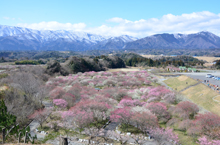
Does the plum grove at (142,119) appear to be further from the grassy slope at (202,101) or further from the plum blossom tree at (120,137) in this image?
the grassy slope at (202,101)

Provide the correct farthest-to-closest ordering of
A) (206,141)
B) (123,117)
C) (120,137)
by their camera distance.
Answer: (123,117) < (120,137) < (206,141)

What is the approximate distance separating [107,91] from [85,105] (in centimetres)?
1171

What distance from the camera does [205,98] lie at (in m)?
28.1

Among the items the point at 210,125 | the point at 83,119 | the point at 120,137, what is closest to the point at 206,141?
the point at 210,125

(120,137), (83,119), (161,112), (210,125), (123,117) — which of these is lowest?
(120,137)

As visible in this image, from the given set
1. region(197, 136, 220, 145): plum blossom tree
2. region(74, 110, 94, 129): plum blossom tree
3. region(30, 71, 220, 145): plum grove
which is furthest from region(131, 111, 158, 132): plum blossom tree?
region(74, 110, 94, 129): plum blossom tree

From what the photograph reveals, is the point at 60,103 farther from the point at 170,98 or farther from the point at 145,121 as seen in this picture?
the point at 170,98

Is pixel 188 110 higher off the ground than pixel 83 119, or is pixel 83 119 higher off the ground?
pixel 83 119

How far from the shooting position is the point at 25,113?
Result: 67.3 ft

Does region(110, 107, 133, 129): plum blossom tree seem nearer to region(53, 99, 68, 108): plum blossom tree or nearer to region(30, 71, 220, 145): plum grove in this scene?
region(30, 71, 220, 145): plum grove

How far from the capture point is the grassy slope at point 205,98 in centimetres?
2431

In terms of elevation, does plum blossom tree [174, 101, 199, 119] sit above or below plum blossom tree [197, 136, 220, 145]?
above

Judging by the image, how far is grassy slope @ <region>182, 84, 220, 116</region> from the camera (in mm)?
24314

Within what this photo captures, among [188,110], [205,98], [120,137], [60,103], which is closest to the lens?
[120,137]
